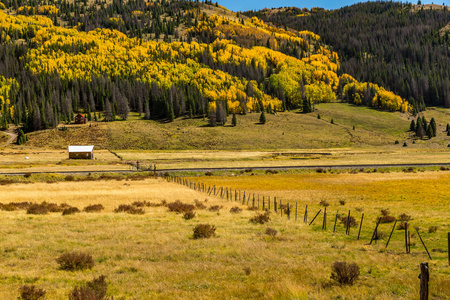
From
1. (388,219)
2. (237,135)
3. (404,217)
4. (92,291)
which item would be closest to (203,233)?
(92,291)

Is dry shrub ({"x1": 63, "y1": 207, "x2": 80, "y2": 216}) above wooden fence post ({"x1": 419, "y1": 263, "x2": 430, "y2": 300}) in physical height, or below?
below

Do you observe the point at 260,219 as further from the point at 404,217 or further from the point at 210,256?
the point at 404,217

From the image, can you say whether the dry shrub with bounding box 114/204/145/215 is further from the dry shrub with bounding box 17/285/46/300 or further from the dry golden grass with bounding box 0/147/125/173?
the dry golden grass with bounding box 0/147/125/173

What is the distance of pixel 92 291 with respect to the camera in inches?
382

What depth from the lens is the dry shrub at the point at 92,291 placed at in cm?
932

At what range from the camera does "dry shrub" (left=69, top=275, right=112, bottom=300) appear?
9320mm

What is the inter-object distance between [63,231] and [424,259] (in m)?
19.4

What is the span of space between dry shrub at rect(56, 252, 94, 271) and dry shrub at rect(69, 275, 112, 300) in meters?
2.24

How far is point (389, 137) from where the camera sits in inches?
6486

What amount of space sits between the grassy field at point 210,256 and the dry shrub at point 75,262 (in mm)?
371

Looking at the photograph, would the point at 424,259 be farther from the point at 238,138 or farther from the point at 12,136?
the point at 12,136

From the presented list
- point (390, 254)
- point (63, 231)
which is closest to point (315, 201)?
point (390, 254)

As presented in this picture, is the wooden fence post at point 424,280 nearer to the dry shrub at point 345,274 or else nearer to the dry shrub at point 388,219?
the dry shrub at point 345,274

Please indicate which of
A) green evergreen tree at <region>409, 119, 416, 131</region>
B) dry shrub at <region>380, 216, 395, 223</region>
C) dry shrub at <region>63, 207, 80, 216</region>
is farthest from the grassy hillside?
dry shrub at <region>380, 216, 395, 223</region>
